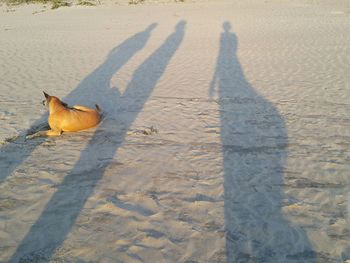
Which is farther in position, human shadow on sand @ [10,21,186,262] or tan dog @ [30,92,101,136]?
tan dog @ [30,92,101,136]

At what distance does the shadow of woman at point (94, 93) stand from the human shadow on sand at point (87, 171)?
6 cm

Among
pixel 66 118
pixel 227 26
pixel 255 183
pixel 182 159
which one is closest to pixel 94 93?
pixel 66 118

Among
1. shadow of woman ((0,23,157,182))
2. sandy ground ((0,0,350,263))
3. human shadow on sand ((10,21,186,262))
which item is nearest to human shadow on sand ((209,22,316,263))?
sandy ground ((0,0,350,263))

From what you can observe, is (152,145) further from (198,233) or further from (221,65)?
(221,65)

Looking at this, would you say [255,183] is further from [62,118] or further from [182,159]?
[62,118]

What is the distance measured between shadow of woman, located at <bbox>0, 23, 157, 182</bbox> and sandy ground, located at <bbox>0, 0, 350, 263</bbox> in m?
0.03

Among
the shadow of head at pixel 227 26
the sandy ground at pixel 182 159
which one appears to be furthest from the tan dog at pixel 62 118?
the shadow of head at pixel 227 26

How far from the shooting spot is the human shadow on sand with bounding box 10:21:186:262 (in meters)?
3.89

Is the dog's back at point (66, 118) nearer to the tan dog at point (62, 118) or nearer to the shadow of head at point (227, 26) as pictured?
the tan dog at point (62, 118)

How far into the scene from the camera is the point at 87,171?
529 cm

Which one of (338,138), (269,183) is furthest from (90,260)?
(338,138)

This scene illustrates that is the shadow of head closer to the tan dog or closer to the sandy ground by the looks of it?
the sandy ground

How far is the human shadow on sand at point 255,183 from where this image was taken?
3781 mm

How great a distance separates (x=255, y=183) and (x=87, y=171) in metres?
2.37
